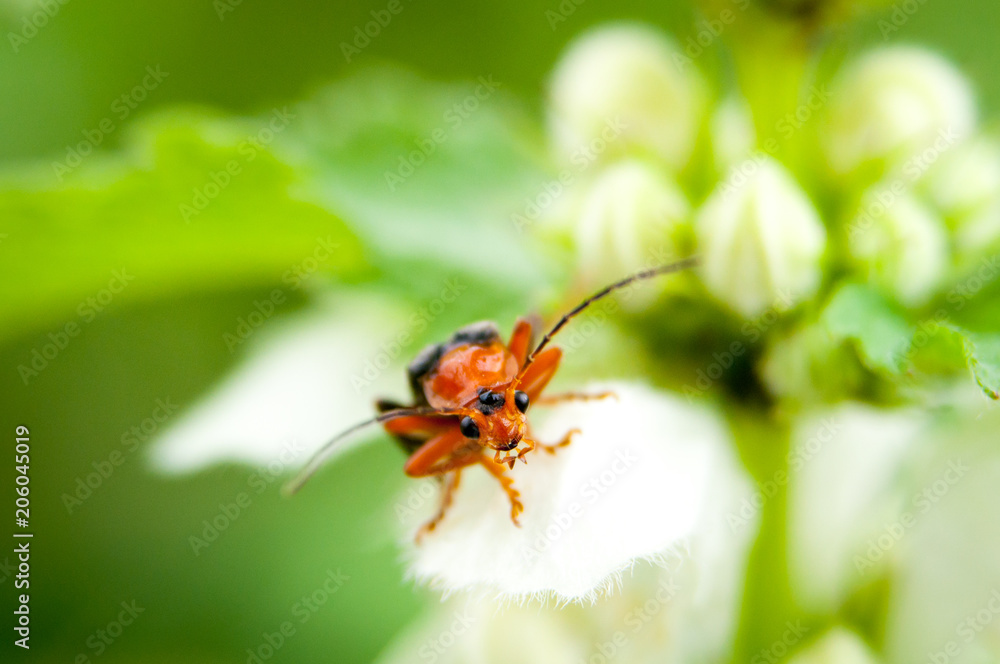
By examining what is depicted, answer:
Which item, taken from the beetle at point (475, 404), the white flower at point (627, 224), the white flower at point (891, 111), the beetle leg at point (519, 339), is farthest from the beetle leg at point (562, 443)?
the white flower at point (891, 111)

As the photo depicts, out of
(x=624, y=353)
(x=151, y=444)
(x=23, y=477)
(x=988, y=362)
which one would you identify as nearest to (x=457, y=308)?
(x=624, y=353)

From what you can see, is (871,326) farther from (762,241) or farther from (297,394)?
(297,394)

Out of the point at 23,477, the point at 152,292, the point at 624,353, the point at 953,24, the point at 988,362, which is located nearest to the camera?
the point at 988,362

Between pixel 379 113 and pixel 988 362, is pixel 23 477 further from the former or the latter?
pixel 988 362

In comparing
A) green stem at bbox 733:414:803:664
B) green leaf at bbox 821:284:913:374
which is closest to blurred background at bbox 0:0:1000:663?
green stem at bbox 733:414:803:664

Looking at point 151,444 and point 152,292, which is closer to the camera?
point 152,292

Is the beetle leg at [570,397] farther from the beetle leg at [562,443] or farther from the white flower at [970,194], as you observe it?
the white flower at [970,194]

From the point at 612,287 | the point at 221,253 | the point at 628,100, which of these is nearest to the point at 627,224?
the point at 612,287

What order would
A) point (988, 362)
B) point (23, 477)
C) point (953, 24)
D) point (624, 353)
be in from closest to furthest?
point (988, 362) → point (624, 353) → point (23, 477) → point (953, 24)
